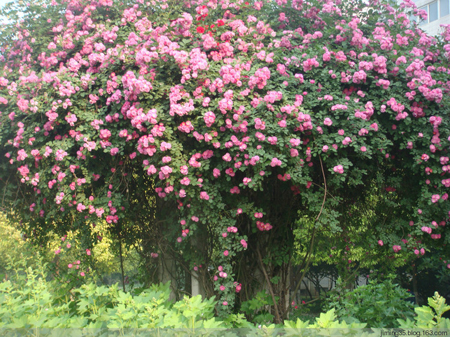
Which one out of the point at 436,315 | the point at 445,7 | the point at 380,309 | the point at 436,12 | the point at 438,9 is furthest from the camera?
the point at 436,12

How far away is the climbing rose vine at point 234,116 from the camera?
3.60m

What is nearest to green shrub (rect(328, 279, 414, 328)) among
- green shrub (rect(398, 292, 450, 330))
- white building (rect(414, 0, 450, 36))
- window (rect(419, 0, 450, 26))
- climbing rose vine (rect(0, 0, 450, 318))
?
climbing rose vine (rect(0, 0, 450, 318))

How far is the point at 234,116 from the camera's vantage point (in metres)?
3.45

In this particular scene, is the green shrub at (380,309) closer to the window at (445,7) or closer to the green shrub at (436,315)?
the green shrub at (436,315)

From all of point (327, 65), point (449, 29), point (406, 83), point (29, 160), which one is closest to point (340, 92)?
point (327, 65)

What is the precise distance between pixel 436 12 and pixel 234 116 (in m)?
20.3

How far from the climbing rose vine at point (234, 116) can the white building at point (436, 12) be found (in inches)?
688

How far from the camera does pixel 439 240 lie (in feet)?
14.8

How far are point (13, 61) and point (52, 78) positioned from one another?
1.45 metres

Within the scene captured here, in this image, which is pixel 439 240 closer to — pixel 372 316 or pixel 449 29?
pixel 372 316

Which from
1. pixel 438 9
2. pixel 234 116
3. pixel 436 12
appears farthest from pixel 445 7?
pixel 234 116

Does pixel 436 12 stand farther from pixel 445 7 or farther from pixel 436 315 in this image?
pixel 436 315

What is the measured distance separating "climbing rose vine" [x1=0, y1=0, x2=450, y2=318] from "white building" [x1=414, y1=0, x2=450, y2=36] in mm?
17487

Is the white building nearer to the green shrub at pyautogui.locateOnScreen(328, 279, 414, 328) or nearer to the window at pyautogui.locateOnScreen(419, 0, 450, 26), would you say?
the window at pyautogui.locateOnScreen(419, 0, 450, 26)
